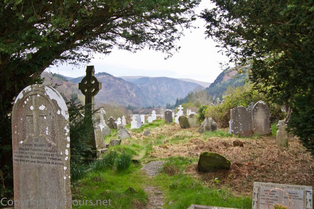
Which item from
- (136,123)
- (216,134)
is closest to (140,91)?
(136,123)

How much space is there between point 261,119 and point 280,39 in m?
7.57

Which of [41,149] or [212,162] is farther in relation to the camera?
[212,162]

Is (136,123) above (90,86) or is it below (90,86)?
below

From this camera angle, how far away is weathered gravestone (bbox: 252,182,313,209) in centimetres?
386

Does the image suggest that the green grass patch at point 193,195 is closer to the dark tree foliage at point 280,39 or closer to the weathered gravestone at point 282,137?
the dark tree foliage at point 280,39

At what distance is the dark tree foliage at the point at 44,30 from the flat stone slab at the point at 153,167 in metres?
3.57

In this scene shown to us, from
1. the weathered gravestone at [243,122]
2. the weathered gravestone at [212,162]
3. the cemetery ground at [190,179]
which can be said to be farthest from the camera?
the weathered gravestone at [243,122]

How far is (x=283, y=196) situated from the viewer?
12.9 feet

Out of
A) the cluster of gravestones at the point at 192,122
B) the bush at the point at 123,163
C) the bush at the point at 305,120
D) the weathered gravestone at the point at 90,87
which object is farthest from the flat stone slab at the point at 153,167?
the cluster of gravestones at the point at 192,122

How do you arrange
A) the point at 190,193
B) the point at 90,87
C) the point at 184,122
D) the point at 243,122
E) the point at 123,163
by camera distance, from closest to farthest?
the point at 190,193
the point at 123,163
the point at 90,87
the point at 243,122
the point at 184,122

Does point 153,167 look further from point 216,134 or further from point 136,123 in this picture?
point 136,123

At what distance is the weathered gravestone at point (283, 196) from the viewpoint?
3.86 metres

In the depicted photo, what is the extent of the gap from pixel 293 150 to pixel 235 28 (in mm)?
4401

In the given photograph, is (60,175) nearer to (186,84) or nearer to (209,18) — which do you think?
(209,18)
